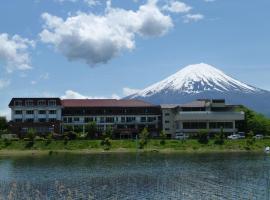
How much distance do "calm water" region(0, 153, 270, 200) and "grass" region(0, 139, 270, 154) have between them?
23.6 m

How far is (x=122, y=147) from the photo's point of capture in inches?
3420

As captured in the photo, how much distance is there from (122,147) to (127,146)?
0.96m

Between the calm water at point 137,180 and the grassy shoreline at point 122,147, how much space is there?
73.0 feet

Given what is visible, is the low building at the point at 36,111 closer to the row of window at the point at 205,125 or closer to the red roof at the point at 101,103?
the red roof at the point at 101,103

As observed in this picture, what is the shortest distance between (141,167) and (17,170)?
1287 centimetres

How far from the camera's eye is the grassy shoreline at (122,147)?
276 ft

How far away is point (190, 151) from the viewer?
3282 inches

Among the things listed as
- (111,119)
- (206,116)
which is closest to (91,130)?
(111,119)

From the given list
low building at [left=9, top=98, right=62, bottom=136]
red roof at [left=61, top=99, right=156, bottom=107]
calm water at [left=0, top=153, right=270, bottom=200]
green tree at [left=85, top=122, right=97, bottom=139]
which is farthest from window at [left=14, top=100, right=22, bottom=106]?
calm water at [left=0, top=153, right=270, bottom=200]

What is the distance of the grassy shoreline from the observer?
84.1 metres

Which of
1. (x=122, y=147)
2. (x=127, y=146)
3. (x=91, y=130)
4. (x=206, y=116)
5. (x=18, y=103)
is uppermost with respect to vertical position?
(x=18, y=103)

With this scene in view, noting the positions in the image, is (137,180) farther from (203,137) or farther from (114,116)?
(114,116)

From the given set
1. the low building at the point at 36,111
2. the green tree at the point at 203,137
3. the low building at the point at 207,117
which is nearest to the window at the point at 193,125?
the low building at the point at 207,117

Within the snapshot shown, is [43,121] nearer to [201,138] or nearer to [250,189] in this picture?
[201,138]
